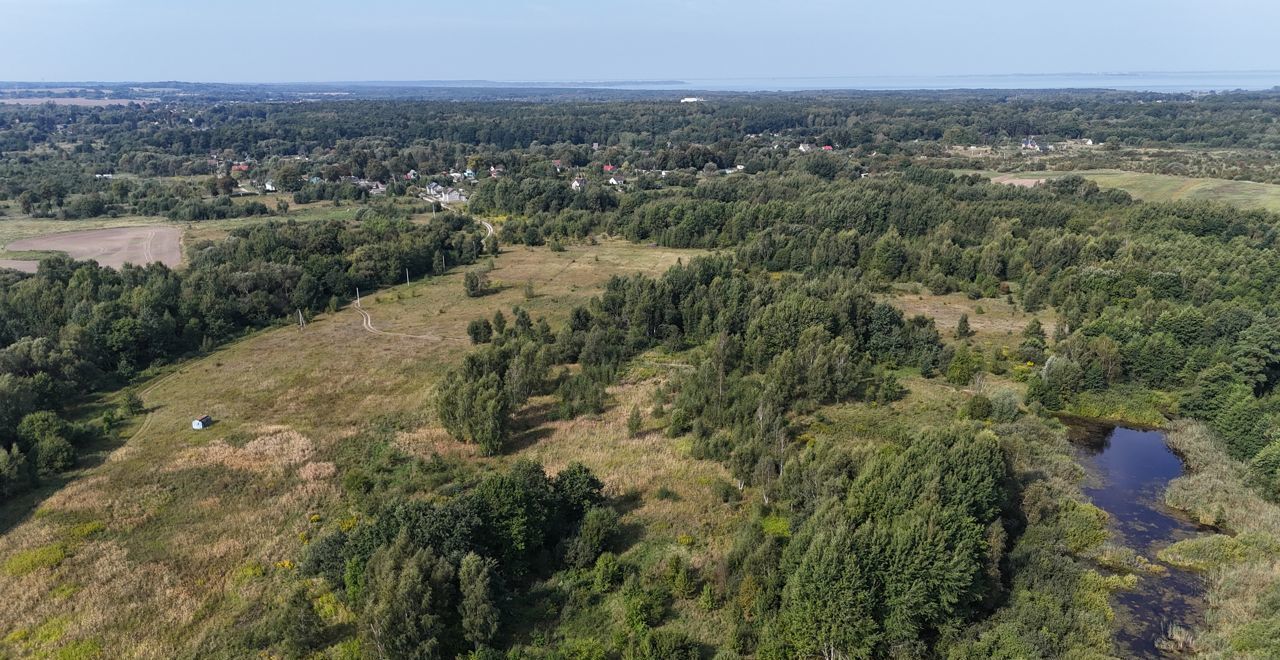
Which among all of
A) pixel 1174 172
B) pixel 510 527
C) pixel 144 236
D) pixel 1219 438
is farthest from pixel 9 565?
pixel 1174 172

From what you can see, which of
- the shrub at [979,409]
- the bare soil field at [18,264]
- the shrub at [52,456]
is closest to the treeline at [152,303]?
the shrub at [52,456]

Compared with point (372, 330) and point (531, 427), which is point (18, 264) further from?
point (531, 427)

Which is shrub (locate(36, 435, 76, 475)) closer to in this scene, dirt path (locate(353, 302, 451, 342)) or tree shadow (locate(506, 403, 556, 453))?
tree shadow (locate(506, 403, 556, 453))

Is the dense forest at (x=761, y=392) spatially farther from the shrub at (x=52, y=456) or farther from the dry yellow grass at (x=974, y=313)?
the dry yellow grass at (x=974, y=313)

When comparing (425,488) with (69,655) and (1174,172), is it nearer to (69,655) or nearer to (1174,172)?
(69,655)

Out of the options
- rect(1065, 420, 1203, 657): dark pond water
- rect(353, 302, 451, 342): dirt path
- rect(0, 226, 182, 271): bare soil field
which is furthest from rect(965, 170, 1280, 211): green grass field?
rect(0, 226, 182, 271): bare soil field

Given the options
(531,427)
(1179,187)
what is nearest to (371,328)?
(531,427)
